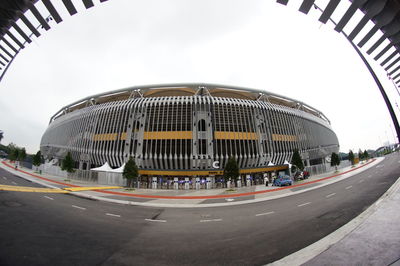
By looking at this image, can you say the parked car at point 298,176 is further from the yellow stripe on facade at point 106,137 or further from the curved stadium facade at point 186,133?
the yellow stripe on facade at point 106,137

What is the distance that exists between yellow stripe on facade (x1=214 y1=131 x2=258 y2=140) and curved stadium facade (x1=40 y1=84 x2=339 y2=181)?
19 centimetres

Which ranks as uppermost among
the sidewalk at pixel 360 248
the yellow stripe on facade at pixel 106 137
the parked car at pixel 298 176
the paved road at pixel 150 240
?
the yellow stripe on facade at pixel 106 137

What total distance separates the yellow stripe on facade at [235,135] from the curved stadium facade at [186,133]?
0.63ft

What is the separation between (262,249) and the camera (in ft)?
16.9

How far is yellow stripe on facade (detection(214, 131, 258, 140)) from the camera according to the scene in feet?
101

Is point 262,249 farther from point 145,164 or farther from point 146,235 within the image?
point 145,164

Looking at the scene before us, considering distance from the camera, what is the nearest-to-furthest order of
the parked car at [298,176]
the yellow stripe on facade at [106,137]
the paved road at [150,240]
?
the paved road at [150,240], the parked car at [298,176], the yellow stripe on facade at [106,137]

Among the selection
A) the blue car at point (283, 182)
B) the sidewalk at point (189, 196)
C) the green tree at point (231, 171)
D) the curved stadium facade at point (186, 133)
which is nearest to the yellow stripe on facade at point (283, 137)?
the curved stadium facade at point (186, 133)

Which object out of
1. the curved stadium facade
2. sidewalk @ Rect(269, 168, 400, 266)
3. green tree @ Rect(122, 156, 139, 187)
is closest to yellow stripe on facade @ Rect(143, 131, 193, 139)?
the curved stadium facade

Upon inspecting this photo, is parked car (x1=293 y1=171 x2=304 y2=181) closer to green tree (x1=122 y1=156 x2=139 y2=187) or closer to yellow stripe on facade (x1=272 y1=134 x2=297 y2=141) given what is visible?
yellow stripe on facade (x1=272 y1=134 x2=297 y2=141)

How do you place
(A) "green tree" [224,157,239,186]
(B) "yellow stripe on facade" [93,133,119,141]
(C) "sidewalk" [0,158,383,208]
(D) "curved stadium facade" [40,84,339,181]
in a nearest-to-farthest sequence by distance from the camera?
(C) "sidewalk" [0,158,383,208], (A) "green tree" [224,157,239,186], (D) "curved stadium facade" [40,84,339,181], (B) "yellow stripe on facade" [93,133,119,141]

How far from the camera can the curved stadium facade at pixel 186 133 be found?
97.2 feet

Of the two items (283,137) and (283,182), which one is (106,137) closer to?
(283,182)

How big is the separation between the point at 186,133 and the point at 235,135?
968cm
